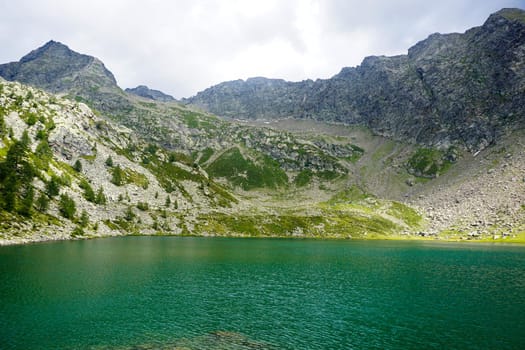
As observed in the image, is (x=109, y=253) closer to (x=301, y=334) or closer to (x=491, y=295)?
(x=301, y=334)

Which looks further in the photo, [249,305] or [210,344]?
[249,305]

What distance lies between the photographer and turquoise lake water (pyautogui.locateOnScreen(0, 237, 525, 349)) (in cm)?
3684

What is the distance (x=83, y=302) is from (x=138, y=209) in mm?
145610

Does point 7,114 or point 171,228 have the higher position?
point 7,114

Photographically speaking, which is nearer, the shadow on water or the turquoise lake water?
the shadow on water

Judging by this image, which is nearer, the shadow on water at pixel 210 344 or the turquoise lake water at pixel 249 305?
the shadow on water at pixel 210 344

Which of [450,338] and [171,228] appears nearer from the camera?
[450,338]

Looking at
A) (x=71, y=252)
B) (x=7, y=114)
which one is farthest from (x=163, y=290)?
(x=7, y=114)

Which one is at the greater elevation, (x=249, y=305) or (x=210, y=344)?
(x=210, y=344)

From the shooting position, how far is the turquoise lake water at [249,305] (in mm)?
36844

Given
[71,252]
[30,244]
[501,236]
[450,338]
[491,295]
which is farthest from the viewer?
[501,236]

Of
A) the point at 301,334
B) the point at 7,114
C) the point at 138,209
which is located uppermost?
the point at 7,114

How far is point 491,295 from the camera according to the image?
57.7m

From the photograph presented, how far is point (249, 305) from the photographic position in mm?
51469
